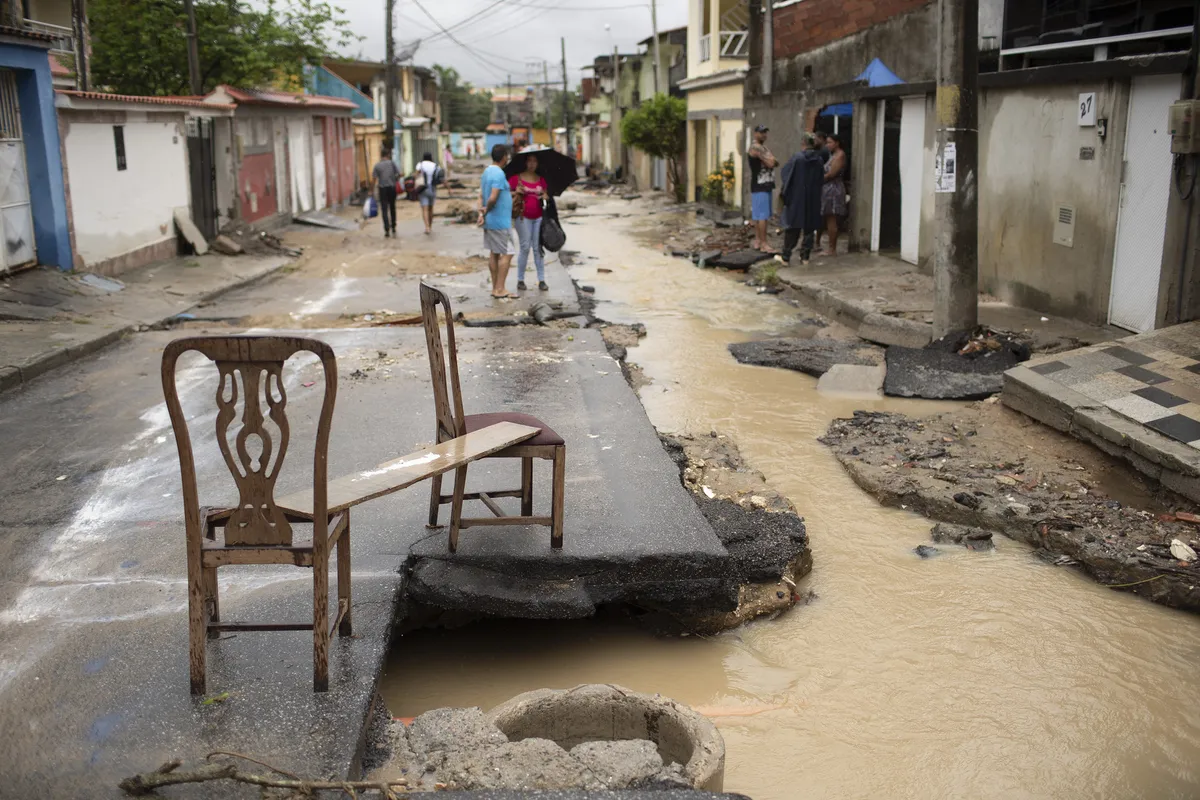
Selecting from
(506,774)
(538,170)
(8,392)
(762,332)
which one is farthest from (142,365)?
(506,774)

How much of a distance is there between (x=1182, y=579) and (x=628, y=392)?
3.73 metres

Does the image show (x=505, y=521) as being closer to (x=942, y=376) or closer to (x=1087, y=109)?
(x=942, y=376)

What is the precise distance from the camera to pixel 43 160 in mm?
12828

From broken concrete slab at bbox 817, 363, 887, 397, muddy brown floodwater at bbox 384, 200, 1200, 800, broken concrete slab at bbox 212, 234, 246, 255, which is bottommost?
muddy brown floodwater at bbox 384, 200, 1200, 800

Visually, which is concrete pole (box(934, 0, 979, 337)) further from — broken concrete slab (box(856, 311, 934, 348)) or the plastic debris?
the plastic debris

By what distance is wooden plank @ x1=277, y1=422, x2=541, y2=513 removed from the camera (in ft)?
11.4

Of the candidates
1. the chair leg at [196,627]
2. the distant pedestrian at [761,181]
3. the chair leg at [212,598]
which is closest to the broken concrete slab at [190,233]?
the distant pedestrian at [761,181]

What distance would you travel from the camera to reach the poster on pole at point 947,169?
9.37 meters

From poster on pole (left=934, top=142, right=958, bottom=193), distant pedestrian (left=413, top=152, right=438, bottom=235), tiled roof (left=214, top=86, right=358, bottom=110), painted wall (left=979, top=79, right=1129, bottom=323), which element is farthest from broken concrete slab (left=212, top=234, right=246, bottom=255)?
poster on pole (left=934, top=142, right=958, bottom=193)

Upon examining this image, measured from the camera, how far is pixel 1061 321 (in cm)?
1005

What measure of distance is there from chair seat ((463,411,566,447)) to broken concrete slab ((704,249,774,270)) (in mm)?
11954

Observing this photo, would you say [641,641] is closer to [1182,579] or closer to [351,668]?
[351,668]

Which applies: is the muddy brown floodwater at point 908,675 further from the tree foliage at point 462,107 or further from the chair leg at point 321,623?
the tree foliage at point 462,107

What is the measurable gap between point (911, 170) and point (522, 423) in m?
10.9
